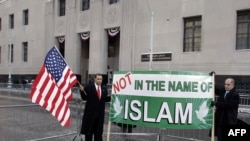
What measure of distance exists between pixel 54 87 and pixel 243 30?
1738 centimetres

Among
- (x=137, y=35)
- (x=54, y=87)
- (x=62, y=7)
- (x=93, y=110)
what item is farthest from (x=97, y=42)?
(x=54, y=87)

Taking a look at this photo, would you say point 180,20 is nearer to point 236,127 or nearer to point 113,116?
point 113,116

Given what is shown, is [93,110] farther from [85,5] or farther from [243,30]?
[85,5]

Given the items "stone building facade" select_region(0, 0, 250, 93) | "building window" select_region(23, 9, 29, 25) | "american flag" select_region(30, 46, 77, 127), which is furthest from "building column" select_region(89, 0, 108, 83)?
"american flag" select_region(30, 46, 77, 127)

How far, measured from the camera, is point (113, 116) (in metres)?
7.00

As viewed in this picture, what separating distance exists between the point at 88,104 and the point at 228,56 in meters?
16.3

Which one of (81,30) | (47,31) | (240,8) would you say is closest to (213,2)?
(240,8)

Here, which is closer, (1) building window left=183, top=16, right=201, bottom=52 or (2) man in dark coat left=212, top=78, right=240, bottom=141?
(2) man in dark coat left=212, top=78, right=240, bottom=141

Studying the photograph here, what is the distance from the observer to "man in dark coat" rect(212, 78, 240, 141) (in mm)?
6505

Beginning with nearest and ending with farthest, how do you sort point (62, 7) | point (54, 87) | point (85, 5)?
point (54, 87) < point (85, 5) < point (62, 7)

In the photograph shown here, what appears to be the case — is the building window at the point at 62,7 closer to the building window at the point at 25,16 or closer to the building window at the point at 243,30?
the building window at the point at 25,16

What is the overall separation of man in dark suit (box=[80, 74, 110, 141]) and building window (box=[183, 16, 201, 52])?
57.1 feet

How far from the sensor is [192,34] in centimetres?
2436

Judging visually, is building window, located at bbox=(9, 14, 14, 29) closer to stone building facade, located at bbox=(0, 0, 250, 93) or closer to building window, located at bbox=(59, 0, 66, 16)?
stone building facade, located at bbox=(0, 0, 250, 93)
